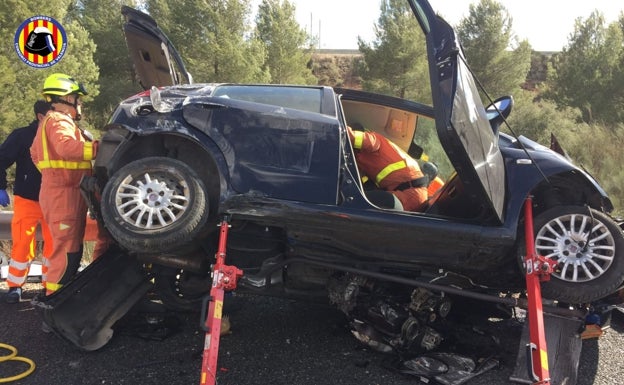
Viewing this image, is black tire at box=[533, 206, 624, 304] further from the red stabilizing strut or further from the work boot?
the work boot

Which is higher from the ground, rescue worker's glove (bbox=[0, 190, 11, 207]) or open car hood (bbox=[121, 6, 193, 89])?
open car hood (bbox=[121, 6, 193, 89])

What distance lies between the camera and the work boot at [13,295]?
406 cm

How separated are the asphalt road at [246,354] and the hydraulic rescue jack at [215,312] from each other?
0.52 metres

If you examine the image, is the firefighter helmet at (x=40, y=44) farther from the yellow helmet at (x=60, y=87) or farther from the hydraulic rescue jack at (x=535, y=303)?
the hydraulic rescue jack at (x=535, y=303)

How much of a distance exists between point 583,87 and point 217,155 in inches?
980

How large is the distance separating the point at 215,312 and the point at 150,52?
2.28 meters

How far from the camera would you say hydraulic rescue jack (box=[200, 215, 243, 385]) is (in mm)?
2428

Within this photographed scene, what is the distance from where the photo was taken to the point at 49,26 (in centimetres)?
1152

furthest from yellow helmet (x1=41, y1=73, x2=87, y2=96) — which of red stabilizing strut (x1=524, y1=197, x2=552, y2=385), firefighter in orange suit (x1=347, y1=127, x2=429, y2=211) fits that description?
red stabilizing strut (x1=524, y1=197, x2=552, y2=385)

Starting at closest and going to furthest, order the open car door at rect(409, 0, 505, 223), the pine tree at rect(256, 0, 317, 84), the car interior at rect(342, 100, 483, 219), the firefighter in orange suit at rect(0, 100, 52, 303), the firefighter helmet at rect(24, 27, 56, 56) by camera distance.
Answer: the open car door at rect(409, 0, 505, 223) < the car interior at rect(342, 100, 483, 219) < the firefighter in orange suit at rect(0, 100, 52, 303) < the firefighter helmet at rect(24, 27, 56, 56) < the pine tree at rect(256, 0, 317, 84)

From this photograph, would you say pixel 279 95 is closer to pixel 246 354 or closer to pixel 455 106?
pixel 455 106

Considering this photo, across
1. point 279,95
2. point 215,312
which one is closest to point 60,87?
Answer: point 279,95

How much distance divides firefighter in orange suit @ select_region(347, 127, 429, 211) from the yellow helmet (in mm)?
2408

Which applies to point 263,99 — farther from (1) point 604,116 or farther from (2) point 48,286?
(1) point 604,116
